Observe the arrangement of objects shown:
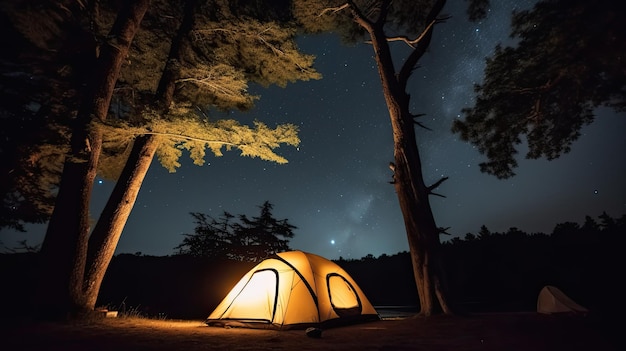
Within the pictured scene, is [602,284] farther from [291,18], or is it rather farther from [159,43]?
[159,43]

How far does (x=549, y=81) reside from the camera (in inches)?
380

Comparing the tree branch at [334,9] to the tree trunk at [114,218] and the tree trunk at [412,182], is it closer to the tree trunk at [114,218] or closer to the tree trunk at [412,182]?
the tree trunk at [412,182]

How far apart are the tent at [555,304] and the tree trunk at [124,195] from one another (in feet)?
31.5

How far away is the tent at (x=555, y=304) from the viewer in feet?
20.5

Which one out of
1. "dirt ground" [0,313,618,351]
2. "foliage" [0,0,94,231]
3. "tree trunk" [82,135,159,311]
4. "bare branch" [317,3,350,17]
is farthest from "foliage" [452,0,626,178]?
"foliage" [0,0,94,231]

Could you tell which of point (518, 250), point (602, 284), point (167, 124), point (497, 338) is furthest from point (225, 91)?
point (518, 250)

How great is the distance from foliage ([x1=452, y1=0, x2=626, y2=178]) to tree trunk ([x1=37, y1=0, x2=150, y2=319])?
35.8 feet

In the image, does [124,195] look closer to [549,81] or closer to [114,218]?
[114,218]

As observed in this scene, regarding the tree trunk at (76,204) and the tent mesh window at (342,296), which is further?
the tent mesh window at (342,296)

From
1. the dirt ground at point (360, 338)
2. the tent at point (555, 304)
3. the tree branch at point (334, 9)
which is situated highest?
the tree branch at point (334, 9)

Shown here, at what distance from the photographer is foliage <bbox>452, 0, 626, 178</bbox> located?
307 inches

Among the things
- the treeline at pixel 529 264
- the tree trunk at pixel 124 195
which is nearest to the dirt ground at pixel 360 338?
the tree trunk at pixel 124 195

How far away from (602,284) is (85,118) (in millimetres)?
39362

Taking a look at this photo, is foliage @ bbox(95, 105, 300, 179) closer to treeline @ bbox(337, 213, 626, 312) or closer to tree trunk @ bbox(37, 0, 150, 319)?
tree trunk @ bbox(37, 0, 150, 319)
